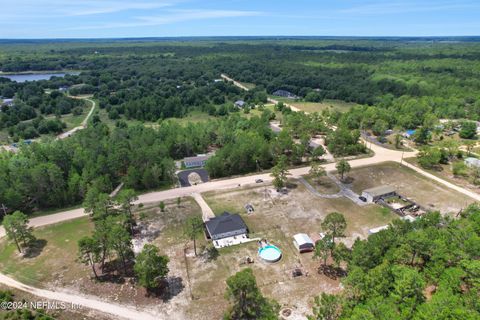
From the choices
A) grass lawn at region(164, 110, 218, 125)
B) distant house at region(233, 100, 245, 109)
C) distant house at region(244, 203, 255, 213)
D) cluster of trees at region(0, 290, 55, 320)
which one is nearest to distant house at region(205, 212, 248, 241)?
distant house at region(244, 203, 255, 213)

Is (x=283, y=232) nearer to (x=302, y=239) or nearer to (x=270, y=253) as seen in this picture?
(x=302, y=239)

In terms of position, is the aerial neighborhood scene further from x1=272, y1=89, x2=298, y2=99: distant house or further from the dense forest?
x1=272, y1=89, x2=298, y2=99: distant house

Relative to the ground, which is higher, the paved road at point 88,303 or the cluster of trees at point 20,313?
the cluster of trees at point 20,313

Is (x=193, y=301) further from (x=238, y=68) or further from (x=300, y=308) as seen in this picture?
(x=238, y=68)

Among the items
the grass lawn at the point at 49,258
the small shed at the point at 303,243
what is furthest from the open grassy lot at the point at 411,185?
the grass lawn at the point at 49,258

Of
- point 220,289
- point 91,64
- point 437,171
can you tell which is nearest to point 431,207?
point 437,171

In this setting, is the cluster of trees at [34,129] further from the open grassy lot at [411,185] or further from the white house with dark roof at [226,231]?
the open grassy lot at [411,185]

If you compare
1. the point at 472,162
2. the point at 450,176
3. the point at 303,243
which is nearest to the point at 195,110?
the point at 450,176
